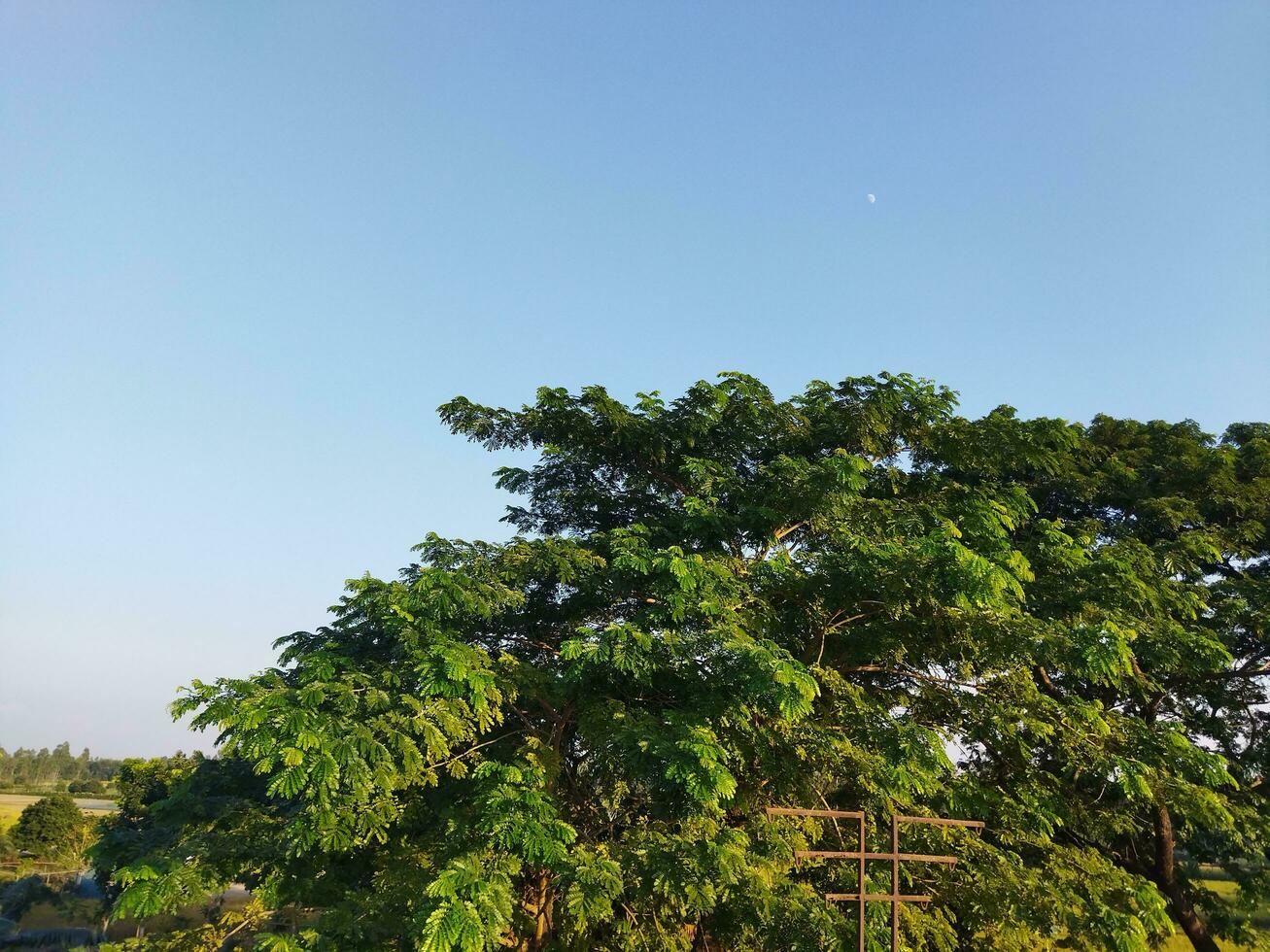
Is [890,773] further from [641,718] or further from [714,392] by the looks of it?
[714,392]

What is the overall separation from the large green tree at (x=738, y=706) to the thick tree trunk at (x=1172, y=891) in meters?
0.06

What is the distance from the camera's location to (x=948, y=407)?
39.4 ft

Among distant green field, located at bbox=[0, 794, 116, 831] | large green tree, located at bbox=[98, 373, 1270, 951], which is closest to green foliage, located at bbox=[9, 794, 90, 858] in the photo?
distant green field, located at bbox=[0, 794, 116, 831]

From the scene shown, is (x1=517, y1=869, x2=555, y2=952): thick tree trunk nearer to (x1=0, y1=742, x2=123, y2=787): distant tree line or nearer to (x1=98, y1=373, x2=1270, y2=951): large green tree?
(x1=98, y1=373, x2=1270, y2=951): large green tree

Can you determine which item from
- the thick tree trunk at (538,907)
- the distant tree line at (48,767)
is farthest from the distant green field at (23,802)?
the thick tree trunk at (538,907)

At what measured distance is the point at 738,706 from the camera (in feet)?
27.1

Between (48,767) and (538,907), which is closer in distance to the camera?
(538,907)

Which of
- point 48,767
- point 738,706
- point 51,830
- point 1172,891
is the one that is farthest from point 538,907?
point 48,767

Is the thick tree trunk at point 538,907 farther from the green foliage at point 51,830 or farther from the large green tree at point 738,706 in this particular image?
the green foliage at point 51,830

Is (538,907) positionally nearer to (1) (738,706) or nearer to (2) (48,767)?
(1) (738,706)

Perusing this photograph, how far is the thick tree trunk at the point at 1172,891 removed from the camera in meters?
12.7

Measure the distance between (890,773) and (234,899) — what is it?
3416 cm

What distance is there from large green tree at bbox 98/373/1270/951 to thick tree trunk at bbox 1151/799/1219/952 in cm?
6

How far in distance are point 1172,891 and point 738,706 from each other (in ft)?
Result: 31.7
